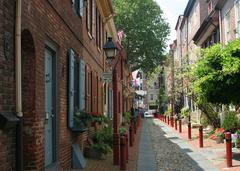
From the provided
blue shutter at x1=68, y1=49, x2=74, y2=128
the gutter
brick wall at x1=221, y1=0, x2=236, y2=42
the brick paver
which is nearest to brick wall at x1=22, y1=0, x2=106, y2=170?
blue shutter at x1=68, y1=49, x2=74, y2=128

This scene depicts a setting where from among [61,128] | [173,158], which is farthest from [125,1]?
[61,128]

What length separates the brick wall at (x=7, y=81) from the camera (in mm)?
5949

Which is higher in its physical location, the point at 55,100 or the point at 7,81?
the point at 7,81

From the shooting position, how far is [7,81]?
20.2 feet

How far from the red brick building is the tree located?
38813mm

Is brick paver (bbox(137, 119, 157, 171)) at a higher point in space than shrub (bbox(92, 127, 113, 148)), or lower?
lower

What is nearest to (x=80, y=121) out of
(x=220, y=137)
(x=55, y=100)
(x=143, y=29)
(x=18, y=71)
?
(x=55, y=100)

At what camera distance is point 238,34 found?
62.9 feet

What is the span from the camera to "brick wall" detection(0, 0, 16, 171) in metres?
5.95

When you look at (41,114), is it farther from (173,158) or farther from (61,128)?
(173,158)

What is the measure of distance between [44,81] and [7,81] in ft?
6.48

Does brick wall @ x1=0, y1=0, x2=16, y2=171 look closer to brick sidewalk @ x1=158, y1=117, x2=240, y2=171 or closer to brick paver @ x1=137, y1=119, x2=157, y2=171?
brick paver @ x1=137, y1=119, x2=157, y2=171

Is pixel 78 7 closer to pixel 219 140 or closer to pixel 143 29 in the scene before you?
pixel 219 140

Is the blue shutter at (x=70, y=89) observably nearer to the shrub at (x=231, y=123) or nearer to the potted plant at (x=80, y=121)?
the potted plant at (x=80, y=121)
